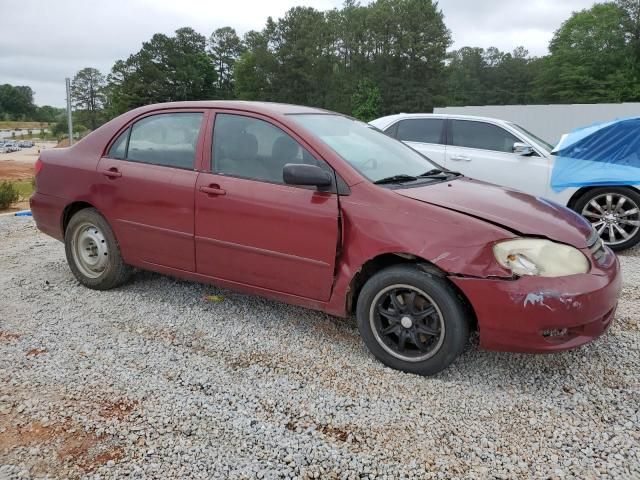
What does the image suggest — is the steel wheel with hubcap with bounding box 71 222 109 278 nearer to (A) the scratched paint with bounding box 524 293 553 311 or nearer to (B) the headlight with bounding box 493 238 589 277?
(B) the headlight with bounding box 493 238 589 277

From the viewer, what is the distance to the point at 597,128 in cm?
645

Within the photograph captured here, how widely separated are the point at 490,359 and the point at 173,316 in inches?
93.8

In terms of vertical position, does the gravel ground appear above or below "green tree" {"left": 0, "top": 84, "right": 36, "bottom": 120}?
below

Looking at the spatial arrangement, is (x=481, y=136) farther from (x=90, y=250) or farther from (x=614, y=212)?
(x=90, y=250)

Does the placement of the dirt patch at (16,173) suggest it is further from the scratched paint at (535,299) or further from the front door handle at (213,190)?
the scratched paint at (535,299)

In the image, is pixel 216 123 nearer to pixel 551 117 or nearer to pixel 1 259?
pixel 1 259

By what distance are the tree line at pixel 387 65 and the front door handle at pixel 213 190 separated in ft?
175

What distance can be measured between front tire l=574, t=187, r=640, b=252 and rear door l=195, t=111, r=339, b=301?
433 centimetres

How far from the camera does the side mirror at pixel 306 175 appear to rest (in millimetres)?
3117

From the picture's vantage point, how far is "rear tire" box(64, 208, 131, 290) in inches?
170

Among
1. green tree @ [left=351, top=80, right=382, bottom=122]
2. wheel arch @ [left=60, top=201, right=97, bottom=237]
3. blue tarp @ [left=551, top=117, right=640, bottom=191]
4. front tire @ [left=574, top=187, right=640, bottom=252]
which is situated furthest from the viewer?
green tree @ [left=351, top=80, right=382, bottom=122]

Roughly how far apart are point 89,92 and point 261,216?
108640mm

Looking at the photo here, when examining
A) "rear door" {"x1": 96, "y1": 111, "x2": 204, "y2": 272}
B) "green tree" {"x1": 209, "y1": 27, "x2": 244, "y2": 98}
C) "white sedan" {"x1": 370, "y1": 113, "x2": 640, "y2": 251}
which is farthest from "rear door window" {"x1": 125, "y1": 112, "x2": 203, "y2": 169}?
"green tree" {"x1": 209, "y1": 27, "x2": 244, "y2": 98}

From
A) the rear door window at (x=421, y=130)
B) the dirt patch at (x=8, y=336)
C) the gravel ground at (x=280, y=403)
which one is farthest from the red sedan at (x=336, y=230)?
the rear door window at (x=421, y=130)
